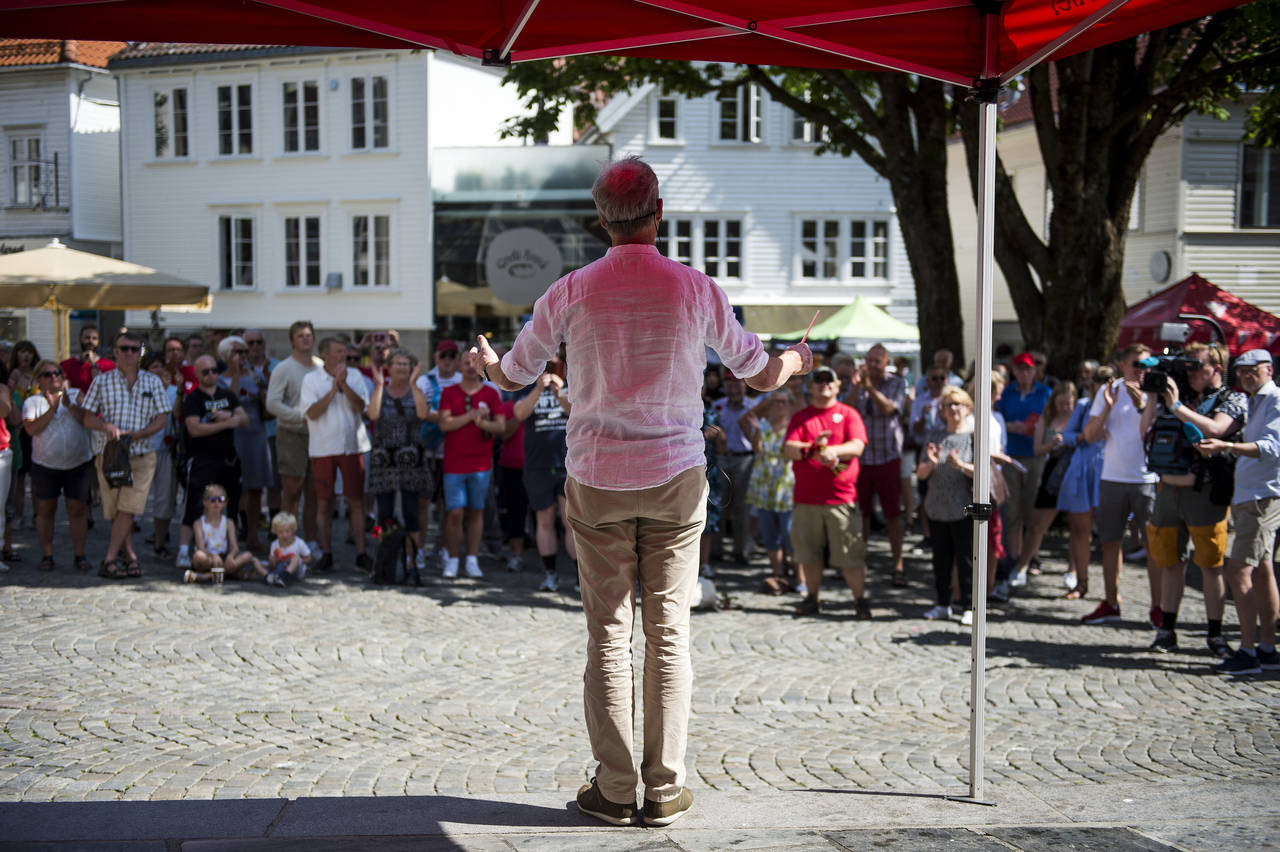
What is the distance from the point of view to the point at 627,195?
Answer: 13.4ft

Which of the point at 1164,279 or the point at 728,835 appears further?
the point at 1164,279

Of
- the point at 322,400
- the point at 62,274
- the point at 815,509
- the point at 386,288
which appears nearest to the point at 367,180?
the point at 386,288

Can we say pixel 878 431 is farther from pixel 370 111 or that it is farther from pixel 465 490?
pixel 370 111

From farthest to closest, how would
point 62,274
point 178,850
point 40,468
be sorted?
point 62,274, point 40,468, point 178,850

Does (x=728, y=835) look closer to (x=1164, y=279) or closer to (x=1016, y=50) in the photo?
(x=1016, y=50)

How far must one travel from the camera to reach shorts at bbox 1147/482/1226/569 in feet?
26.8

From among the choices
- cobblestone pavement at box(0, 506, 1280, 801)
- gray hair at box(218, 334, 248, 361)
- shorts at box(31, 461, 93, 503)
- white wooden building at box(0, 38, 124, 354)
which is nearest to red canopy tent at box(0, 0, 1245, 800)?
cobblestone pavement at box(0, 506, 1280, 801)

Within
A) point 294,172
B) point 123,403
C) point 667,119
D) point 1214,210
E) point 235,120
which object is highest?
point 235,120

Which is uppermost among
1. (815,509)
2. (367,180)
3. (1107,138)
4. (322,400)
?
(367,180)

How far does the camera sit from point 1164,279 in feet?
96.2

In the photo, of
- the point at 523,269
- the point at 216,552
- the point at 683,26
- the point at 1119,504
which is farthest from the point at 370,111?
the point at 683,26

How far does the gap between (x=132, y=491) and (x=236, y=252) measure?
26.0 metres

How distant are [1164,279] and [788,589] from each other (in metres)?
22.0

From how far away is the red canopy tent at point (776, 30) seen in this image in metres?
4.34
